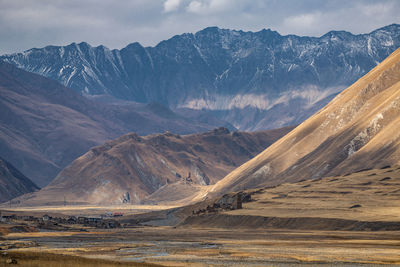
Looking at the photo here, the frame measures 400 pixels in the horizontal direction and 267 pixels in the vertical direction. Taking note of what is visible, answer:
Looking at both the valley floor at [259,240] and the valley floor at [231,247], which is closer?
the valley floor at [231,247]

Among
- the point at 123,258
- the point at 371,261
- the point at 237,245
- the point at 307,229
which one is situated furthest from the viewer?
the point at 307,229

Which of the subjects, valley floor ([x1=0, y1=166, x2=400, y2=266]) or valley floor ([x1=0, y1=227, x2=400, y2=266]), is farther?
valley floor ([x1=0, y1=166, x2=400, y2=266])

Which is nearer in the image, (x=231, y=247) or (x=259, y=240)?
(x=231, y=247)

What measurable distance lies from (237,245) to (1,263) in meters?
54.3

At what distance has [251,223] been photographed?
592 ft

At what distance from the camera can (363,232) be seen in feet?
474

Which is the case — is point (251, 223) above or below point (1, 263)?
Result: below

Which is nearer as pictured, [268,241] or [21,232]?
[268,241]

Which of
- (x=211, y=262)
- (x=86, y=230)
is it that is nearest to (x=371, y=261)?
(x=211, y=262)

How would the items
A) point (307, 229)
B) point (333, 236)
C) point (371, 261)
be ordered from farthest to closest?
point (307, 229) < point (333, 236) < point (371, 261)

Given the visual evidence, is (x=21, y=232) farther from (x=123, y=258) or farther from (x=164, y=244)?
(x=123, y=258)

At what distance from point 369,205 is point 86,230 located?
68.2 m

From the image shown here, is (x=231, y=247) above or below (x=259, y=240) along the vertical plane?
above

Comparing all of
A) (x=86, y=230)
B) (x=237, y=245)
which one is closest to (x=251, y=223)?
(x=86, y=230)
